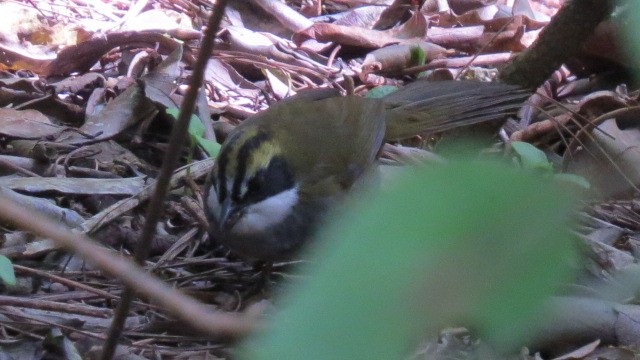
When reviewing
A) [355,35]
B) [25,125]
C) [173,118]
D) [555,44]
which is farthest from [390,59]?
[25,125]

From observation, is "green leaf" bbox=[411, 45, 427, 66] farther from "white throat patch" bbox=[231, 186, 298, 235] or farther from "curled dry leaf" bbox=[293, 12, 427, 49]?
"white throat patch" bbox=[231, 186, 298, 235]

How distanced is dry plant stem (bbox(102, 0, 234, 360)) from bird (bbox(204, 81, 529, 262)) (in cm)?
135

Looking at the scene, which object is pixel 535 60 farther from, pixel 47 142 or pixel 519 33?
pixel 47 142

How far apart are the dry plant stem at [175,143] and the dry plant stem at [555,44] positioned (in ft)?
8.81

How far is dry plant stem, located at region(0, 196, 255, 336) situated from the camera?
0.61 metres

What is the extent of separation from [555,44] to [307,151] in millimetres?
1496

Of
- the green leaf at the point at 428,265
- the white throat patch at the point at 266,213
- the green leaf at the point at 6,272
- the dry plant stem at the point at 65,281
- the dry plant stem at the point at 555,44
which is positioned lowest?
the dry plant stem at the point at 65,281

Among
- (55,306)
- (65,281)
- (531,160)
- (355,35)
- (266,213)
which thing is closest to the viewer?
(531,160)

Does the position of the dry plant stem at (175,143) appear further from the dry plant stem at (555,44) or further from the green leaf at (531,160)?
the dry plant stem at (555,44)

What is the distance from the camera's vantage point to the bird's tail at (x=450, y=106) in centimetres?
442

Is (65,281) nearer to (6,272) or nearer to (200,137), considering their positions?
(6,272)

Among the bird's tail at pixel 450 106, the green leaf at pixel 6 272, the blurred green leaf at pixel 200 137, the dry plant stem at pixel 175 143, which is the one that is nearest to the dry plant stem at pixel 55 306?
the green leaf at pixel 6 272

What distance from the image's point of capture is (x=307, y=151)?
148 inches

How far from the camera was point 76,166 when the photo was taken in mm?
4188
